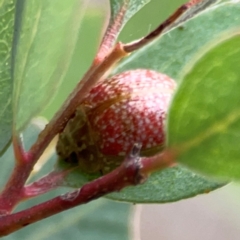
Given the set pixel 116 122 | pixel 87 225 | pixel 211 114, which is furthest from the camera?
pixel 87 225

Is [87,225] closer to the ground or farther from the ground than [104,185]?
closer to the ground

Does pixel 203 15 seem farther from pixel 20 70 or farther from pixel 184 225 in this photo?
pixel 184 225

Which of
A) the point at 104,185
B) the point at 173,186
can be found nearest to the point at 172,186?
the point at 173,186

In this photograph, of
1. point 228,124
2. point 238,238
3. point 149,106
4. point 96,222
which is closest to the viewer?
point 228,124

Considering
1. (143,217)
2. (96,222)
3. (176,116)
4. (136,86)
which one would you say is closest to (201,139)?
(176,116)

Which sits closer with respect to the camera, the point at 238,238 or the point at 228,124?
the point at 228,124

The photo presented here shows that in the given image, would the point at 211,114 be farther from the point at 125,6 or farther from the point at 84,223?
the point at 84,223

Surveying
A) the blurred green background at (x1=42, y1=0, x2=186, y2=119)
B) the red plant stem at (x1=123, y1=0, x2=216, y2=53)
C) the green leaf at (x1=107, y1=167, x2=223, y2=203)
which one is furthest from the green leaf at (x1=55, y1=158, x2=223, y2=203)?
the blurred green background at (x1=42, y1=0, x2=186, y2=119)
